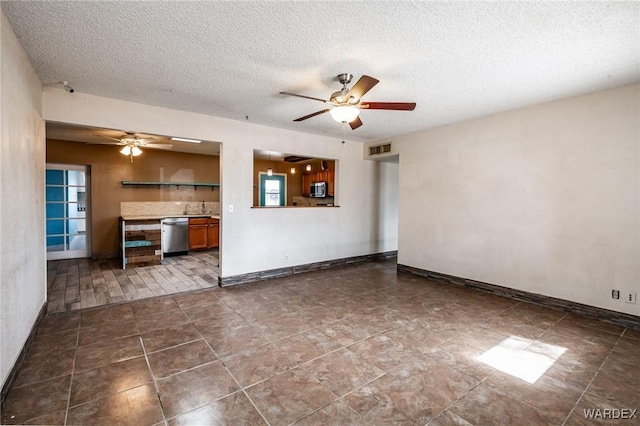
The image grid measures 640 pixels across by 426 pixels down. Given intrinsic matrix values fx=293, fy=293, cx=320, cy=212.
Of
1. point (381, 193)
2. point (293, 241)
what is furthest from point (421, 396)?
point (381, 193)

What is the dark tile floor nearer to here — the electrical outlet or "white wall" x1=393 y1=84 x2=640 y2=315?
the electrical outlet

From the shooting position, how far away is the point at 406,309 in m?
3.67

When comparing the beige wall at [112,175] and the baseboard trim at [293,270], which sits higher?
the beige wall at [112,175]

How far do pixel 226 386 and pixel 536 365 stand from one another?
8.17 ft

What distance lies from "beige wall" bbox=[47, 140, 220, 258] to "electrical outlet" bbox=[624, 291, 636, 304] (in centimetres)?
830

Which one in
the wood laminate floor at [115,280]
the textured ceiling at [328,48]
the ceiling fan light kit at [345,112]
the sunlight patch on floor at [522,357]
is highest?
the textured ceiling at [328,48]

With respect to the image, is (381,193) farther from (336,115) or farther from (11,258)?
(11,258)

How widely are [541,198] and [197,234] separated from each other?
6863 millimetres

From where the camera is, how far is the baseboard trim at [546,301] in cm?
323

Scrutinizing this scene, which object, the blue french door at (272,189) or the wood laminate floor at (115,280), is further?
the blue french door at (272,189)

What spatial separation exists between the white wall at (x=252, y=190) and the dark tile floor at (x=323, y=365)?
1366mm

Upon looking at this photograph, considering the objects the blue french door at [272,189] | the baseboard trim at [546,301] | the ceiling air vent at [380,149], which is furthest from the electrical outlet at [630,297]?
the blue french door at [272,189]

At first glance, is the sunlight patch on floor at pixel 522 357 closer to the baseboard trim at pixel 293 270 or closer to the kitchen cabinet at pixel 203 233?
the baseboard trim at pixel 293 270

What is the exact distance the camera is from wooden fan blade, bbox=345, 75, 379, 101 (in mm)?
2426
